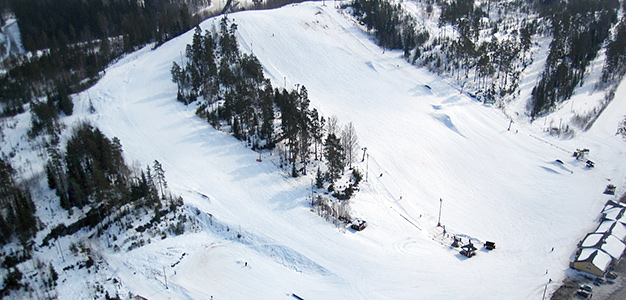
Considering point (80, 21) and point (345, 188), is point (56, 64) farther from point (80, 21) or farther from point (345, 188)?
point (345, 188)

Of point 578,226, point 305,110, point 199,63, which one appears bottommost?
point 578,226

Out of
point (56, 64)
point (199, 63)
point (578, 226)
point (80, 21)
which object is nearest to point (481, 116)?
point (578, 226)

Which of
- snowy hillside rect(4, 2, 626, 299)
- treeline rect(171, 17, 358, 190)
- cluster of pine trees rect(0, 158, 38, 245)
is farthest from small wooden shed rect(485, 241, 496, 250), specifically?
cluster of pine trees rect(0, 158, 38, 245)

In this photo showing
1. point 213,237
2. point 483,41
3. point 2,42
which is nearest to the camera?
point 213,237

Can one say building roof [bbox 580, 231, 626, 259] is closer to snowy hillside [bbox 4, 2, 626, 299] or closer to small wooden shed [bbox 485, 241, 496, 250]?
snowy hillside [bbox 4, 2, 626, 299]

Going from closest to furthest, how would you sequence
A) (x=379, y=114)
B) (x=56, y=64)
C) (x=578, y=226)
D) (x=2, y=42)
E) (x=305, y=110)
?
1. (x=578, y=226)
2. (x=305, y=110)
3. (x=379, y=114)
4. (x=56, y=64)
5. (x=2, y=42)

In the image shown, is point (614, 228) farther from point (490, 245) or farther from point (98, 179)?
point (98, 179)

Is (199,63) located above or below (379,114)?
above

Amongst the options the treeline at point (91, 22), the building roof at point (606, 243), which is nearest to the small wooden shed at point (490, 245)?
the building roof at point (606, 243)
